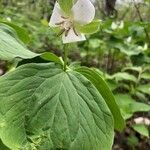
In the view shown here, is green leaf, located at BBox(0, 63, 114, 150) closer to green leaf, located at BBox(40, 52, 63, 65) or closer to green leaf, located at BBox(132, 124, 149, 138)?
green leaf, located at BBox(40, 52, 63, 65)

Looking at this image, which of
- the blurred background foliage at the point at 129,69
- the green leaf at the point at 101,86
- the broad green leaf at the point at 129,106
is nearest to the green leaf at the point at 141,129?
the blurred background foliage at the point at 129,69

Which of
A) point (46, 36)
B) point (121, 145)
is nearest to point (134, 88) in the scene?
point (121, 145)

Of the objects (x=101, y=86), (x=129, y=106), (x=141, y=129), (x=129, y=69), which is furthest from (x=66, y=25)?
(x=129, y=69)

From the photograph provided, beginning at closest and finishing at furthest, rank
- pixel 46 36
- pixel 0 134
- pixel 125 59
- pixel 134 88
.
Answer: pixel 0 134, pixel 134 88, pixel 125 59, pixel 46 36

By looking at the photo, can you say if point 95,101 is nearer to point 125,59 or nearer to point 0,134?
point 0,134

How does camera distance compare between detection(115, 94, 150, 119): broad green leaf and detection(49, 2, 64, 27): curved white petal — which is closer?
detection(49, 2, 64, 27): curved white petal

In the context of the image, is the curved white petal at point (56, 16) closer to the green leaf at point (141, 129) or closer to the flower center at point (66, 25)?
the flower center at point (66, 25)

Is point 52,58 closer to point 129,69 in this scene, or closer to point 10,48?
point 10,48

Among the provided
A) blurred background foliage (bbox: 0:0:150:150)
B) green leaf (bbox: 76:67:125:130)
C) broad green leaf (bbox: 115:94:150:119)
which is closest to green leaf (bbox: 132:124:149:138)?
blurred background foliage (bbox: 0:0:150:150)
